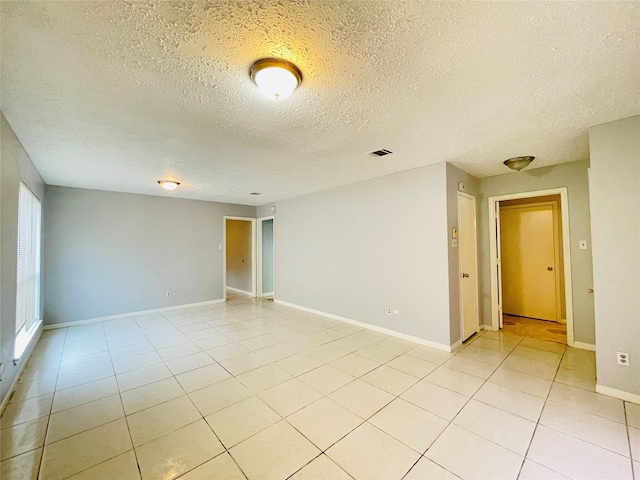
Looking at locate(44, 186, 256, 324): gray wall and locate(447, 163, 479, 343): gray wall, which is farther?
locate(44, 186, 256, 324): gray wall

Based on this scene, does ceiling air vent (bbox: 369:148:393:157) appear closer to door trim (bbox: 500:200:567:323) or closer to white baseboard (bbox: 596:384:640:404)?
white baseboard (bbox: 596:384:640:404)

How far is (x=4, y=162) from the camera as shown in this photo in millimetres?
2225

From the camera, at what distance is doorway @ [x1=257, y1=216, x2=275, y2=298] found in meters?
7.19

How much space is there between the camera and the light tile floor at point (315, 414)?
64.4 inches

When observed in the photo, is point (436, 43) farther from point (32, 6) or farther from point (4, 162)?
point (4, 162)

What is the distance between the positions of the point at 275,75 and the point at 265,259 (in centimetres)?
623

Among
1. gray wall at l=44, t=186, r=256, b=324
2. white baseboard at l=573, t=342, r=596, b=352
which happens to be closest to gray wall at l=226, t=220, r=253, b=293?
gray wall at l=44, t=186, r=256, b=324

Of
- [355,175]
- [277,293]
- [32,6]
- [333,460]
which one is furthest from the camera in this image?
[277,293]

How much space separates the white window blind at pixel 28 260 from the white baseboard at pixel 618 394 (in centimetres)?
587

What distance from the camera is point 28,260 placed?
3.41m

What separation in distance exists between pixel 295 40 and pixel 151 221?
5.37m

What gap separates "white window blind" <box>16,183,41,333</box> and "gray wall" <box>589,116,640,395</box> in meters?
5.77

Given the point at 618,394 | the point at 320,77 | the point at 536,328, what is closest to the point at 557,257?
the point at 536,328

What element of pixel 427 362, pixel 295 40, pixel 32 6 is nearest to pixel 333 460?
pixel 427 362
